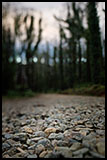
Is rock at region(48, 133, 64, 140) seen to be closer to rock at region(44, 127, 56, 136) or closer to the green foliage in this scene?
rock at region(44, 127, 56, 136)

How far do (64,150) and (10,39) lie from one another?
1658 cm

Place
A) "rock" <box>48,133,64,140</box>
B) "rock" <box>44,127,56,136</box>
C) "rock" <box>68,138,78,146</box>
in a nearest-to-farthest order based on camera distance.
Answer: "rock" <box>68,138,78,146</box>, "rock" <box>48,133,64,140</box>, "rock" <box>44,127,56,136</box>

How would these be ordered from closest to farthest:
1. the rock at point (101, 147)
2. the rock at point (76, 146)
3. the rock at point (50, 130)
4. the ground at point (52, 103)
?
the rock at point (101, 147), the rock at point (76, 146), the rock at point (50, 130), the ground at point (52, 103)

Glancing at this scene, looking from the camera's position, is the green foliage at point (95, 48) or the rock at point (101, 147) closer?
the rock at point (101, 147)

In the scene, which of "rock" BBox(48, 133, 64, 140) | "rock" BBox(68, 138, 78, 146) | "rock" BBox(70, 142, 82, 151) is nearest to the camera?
"rock" BBox(70, 142, 82, 151)

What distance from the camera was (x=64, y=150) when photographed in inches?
49.8

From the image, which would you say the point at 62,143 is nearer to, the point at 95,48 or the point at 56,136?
the point at 56,136

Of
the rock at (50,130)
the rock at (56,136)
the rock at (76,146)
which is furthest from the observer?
the rock at (50,130)

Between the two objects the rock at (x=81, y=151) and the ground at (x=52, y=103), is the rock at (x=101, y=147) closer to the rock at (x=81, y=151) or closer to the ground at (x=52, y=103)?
the rock at (x=81, y=151)

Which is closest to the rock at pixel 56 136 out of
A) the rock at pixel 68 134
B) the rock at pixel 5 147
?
the rock at pixel 68 134

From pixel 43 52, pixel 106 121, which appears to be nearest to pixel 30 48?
pixel 43 52

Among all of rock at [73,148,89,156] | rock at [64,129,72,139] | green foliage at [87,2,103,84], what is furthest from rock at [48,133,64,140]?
green foliage at [87,2,103,84]

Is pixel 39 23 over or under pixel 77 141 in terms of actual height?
over

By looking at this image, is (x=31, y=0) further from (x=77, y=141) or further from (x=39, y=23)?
(x=39, y=23)
